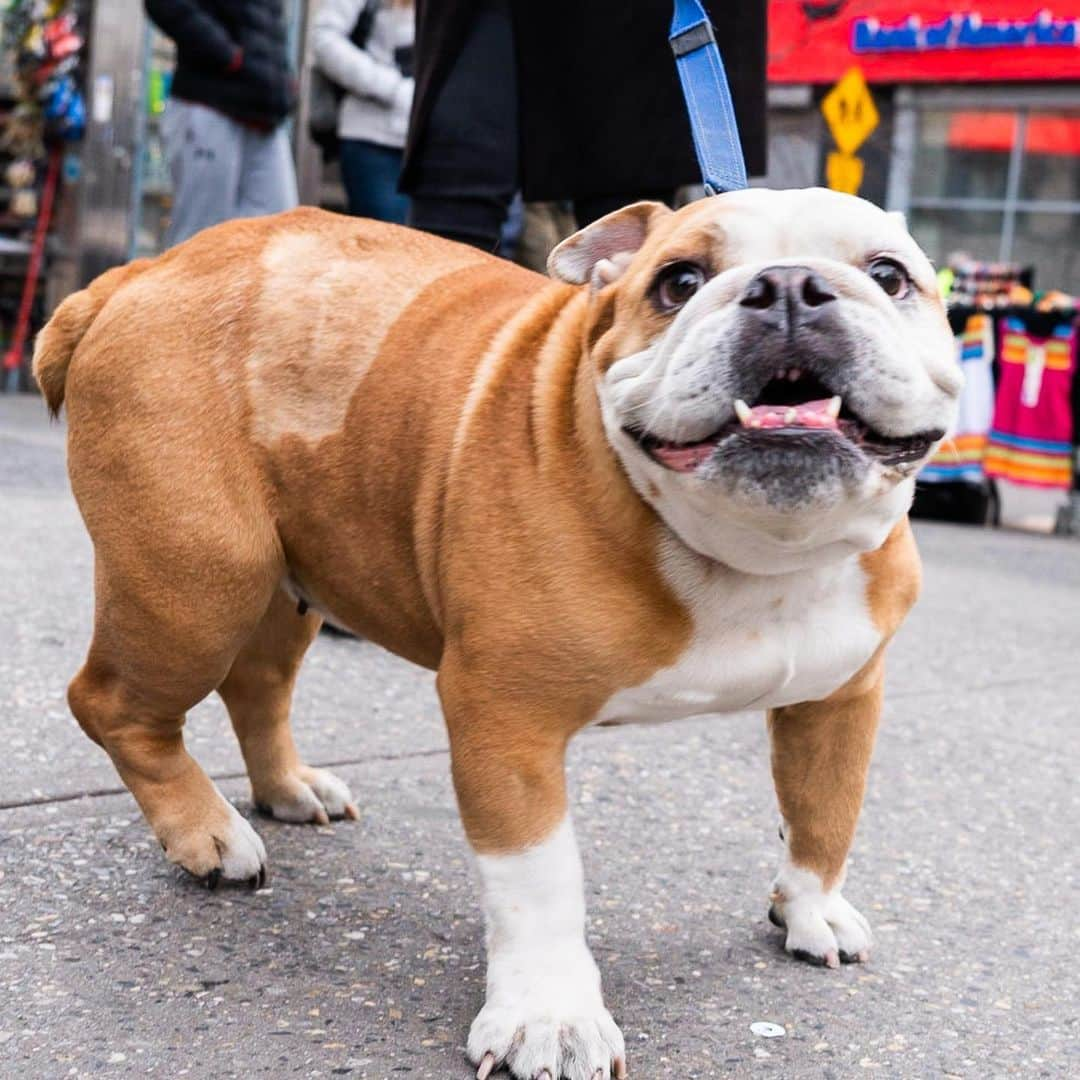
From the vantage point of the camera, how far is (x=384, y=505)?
243 cm

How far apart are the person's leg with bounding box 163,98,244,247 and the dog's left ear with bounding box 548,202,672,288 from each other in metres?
4.40

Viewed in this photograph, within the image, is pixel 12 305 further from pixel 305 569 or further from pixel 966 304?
pixel 305 569

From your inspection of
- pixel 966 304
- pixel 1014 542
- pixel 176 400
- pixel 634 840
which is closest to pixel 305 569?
pixel 176 400

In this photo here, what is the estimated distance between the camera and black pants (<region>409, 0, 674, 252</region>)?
3.50 metres

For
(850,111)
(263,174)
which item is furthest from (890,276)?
A: (850,111)

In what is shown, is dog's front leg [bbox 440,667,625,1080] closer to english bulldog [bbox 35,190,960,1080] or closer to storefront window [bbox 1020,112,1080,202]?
english bulldog [bbox 35,190,960,1080]

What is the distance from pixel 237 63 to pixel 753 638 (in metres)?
4.84

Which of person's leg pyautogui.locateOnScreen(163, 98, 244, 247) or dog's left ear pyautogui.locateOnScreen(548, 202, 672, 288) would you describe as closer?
dog's left ear pyautogui.locateOnScreen(548, 202, 672, 288)

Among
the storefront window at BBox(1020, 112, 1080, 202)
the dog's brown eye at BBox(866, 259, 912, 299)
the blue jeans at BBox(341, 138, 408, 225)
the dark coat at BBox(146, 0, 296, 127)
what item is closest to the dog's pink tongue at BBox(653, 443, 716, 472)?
the dog's brown eye at BBox(866, 259, 912, 299)

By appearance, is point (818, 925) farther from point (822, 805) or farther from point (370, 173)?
point (370, 173)

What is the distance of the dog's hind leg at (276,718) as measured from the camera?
9.57 feet

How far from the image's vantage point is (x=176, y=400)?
2496mm

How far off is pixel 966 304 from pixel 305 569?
24.0 feet

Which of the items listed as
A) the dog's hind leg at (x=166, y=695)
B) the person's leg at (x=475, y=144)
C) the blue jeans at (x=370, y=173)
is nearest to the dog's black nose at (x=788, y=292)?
the dog's hind leg at (x=166, y=695)
